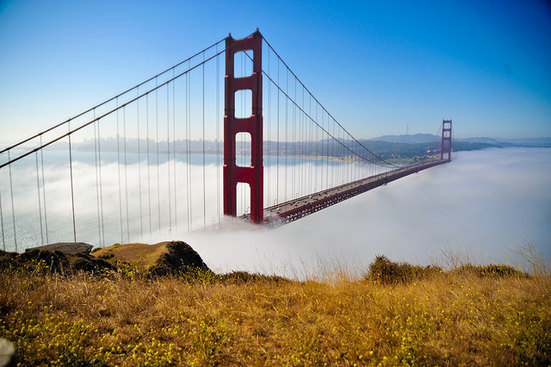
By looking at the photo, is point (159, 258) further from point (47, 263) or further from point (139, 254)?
point (47, 263)

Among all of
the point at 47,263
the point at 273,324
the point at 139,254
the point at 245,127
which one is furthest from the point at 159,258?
the point at 245,127

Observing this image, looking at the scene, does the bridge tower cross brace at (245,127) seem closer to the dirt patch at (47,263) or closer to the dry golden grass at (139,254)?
the dry golden grass at (139,254)

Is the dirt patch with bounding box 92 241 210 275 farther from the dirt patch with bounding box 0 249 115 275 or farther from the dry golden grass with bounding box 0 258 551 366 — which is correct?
the dry golden grass with bounding box 0 258 551 366

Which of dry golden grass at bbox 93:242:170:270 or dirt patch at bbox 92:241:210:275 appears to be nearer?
dirt patch at bbox 92:241:210:275

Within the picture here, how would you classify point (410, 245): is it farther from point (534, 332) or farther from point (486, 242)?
point (534, 332)

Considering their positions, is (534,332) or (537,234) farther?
(537,234)

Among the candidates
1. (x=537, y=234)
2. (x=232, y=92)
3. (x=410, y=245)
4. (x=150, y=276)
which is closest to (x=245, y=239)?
(x=232, y=92)

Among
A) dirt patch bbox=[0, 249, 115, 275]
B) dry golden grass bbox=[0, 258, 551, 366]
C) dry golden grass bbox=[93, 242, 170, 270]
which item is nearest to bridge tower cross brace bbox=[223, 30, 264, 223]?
dry golden grass bbox=[93, 242, 170, 270]
